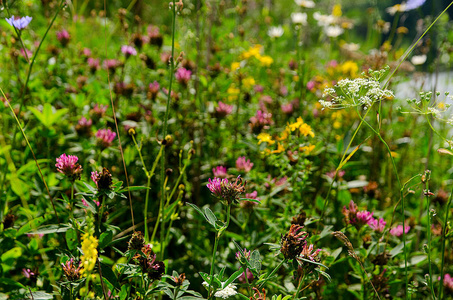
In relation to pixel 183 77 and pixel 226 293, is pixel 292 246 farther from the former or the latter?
pixel 183 77

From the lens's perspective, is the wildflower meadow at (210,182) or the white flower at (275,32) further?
the white flower at (275,32)

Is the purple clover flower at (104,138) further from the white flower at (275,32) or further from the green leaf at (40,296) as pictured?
the white flower at (275,32)

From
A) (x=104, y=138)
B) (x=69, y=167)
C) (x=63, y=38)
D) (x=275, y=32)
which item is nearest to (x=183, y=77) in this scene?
(x=104, y=138)

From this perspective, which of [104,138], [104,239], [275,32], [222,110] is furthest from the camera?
[275,32]

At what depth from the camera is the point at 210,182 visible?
2.54ft

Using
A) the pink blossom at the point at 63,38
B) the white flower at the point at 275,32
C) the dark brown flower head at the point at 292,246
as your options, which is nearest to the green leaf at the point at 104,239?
the dark brown flower head at the point at 292,246

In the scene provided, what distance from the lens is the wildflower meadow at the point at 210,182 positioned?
2.53 feet

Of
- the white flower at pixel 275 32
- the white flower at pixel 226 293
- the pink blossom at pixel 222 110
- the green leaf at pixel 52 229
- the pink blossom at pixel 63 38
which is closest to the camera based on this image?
the white flower at pixel 226 293

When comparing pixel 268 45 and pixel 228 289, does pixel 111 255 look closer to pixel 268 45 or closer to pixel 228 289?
pixel 228 289

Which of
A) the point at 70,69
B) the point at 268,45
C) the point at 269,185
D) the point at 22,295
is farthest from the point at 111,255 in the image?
the point at 268,45

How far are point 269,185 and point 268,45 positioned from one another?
1.39 meters

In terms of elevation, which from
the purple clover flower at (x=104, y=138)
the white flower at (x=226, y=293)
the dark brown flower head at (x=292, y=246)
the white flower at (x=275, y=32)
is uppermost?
the white flower at (x=275, y=32)

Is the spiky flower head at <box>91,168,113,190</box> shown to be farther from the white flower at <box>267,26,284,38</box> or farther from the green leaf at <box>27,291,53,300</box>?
the white flower at <box>267,26,284,38</box>

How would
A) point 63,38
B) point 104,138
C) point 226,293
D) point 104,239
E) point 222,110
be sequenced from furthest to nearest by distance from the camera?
point 63,38 < point 222,110 < point 104,138 < point 104,239 < point 226,293
